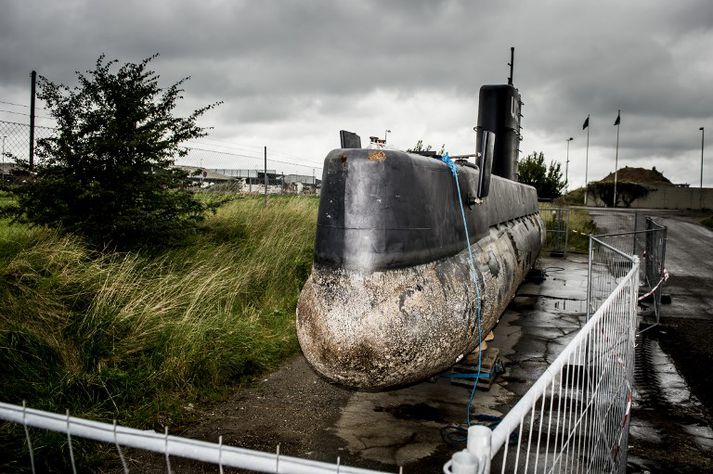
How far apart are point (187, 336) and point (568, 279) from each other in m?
8.86

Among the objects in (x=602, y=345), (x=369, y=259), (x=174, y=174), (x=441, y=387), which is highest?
(x=174, y=174)

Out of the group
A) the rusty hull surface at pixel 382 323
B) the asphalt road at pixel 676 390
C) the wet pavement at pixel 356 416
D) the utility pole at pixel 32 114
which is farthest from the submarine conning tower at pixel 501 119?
the utility pole at pixel 32 114

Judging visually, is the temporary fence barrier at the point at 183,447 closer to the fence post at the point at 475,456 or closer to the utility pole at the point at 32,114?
the fence post at the point at 475,456

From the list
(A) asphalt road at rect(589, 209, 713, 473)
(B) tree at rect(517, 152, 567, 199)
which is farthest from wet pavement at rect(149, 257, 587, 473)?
(B) tree at rect(517, 152, 567, 199)

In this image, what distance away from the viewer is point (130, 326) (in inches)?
189

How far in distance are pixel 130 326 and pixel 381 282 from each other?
9.42 ft

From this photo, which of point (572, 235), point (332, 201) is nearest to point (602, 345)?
point (332, 201)

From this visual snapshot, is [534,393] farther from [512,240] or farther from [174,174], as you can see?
[174,174]

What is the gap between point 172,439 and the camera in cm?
125

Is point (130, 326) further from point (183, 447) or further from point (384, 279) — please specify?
point (183, 447)

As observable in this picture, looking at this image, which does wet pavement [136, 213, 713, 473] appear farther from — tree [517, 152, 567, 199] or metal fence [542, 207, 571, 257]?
tree [517, 152, 567, 199]

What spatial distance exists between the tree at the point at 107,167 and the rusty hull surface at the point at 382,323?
4070 mm

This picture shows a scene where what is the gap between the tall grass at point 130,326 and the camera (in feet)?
13.0

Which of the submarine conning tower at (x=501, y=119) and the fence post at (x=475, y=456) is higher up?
the submarine conning tower at (x=501, y=119)
